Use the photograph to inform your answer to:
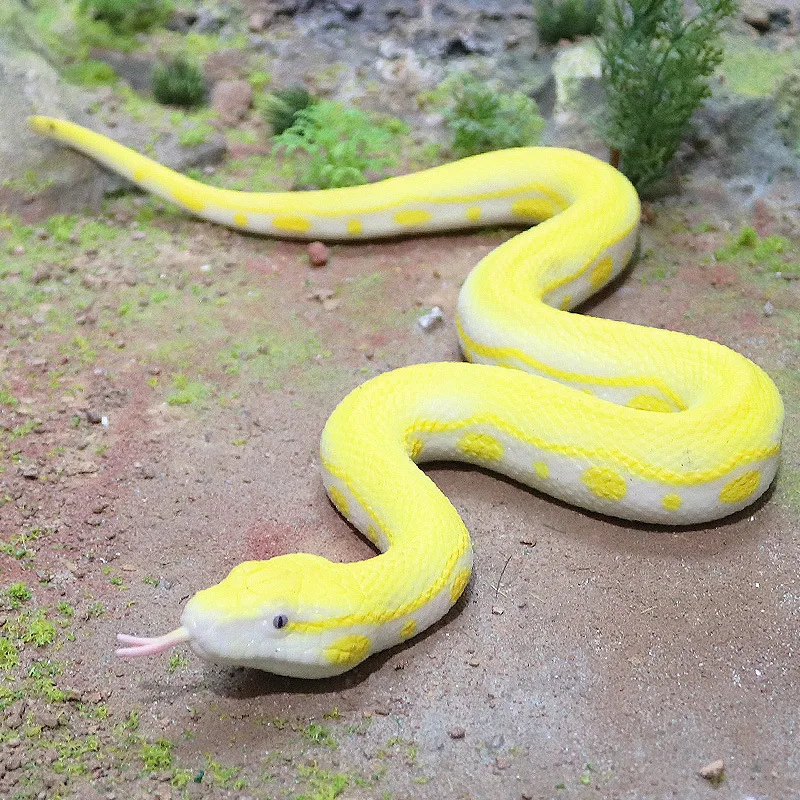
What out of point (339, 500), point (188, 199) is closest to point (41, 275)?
point (188, 199)

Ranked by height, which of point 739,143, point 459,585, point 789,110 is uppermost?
point 789,110

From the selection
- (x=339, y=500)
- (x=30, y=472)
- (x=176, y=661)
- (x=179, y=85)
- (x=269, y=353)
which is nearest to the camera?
(x=176, y=661)

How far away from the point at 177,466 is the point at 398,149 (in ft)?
10.2

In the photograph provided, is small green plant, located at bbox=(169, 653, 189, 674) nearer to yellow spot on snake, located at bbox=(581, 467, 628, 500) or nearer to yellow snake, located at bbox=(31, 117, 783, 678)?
yellow snake, located at bbox=(31, 117, 783, 678)

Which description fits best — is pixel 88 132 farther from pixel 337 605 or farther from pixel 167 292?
pixel 337 605

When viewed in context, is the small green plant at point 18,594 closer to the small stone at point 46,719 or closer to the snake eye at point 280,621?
the small stone at point 46,719

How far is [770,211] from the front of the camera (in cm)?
507

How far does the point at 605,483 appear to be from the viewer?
325 centimetres

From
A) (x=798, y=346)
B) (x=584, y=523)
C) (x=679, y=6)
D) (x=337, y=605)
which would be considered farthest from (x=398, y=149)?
(x=337, y=605)

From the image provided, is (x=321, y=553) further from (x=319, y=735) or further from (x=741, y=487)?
(x=741, y=487)

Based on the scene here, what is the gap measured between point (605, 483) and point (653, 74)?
9.07 ft

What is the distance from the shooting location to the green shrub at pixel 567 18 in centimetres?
617

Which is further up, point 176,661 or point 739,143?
point 739,143

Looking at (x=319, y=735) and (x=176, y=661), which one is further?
(x=176, y=661)
